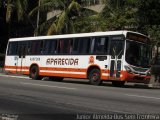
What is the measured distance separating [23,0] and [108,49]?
22522 millimetres

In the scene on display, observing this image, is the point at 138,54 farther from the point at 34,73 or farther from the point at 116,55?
the point at 34,73

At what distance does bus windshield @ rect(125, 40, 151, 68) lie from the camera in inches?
941

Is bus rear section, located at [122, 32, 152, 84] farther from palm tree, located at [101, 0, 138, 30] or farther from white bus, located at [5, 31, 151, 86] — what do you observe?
palm tree, located at [101, 0, 138, 30]

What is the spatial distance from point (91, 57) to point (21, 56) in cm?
700

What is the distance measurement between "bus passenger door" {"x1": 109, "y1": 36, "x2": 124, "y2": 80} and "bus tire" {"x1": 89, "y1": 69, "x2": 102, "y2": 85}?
94 centimetres

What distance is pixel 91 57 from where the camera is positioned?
25.3m

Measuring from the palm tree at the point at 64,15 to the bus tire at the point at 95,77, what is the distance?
1241cm

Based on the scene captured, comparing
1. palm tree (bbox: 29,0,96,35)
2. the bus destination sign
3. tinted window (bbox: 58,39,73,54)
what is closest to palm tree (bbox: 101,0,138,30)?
tinted window (bbox: 58,39,73,54)

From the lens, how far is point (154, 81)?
2973cm

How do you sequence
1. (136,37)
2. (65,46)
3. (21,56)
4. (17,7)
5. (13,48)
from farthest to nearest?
(17,7), (13,48), (21,56), (65,46), (136,37)

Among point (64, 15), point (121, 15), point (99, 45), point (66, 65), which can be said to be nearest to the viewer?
point (99, 45)

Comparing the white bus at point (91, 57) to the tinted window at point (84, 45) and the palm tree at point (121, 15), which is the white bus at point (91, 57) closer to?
the tinted window at point (84, 45)

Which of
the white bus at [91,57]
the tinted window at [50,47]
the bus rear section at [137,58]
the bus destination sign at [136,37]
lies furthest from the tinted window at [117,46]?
the tinted window at [50,47]

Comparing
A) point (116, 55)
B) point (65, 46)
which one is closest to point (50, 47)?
point (65, 46)
